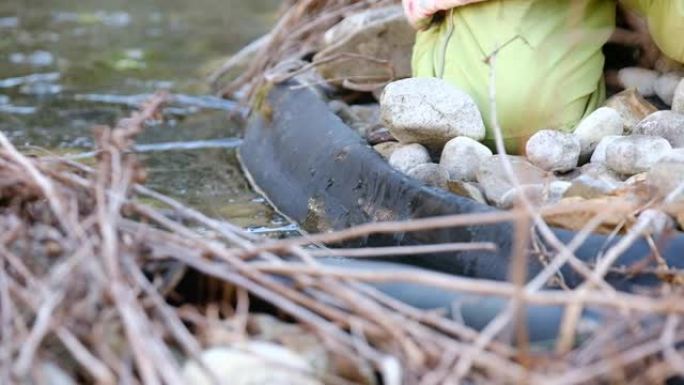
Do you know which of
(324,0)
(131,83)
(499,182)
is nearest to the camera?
(499,182)

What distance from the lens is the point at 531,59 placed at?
88.1 inches

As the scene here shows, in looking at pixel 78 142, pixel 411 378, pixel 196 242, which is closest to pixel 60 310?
pixel 196 242

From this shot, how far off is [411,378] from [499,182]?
0.71m

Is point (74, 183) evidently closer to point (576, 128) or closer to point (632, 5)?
point (576, 128)

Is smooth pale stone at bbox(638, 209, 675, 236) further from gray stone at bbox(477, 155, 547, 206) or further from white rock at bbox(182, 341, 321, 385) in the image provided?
white rock at bbox(182, 341, 321, 385)

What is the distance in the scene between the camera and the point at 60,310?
1263 mm

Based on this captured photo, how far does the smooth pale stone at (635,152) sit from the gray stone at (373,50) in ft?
3.12

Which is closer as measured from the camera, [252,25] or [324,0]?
[324,0]

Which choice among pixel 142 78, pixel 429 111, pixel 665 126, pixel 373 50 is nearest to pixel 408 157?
pixel 429 111

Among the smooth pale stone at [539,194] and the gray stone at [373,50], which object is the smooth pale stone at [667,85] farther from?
the gray stone at [373,50]

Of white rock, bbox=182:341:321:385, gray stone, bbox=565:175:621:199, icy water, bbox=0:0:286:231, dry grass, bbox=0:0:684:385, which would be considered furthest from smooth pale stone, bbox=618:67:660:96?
white rock, bbox=182:341:321:385

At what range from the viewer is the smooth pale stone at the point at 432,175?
2.00 metres

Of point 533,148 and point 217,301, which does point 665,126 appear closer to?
point 533,148

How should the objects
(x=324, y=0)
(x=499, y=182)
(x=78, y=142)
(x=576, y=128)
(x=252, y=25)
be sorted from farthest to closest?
(x=252, y=25) < (x=324, y=0) < (x=78, y=142) < (x=576, y=128) < (x=499, y=182)
